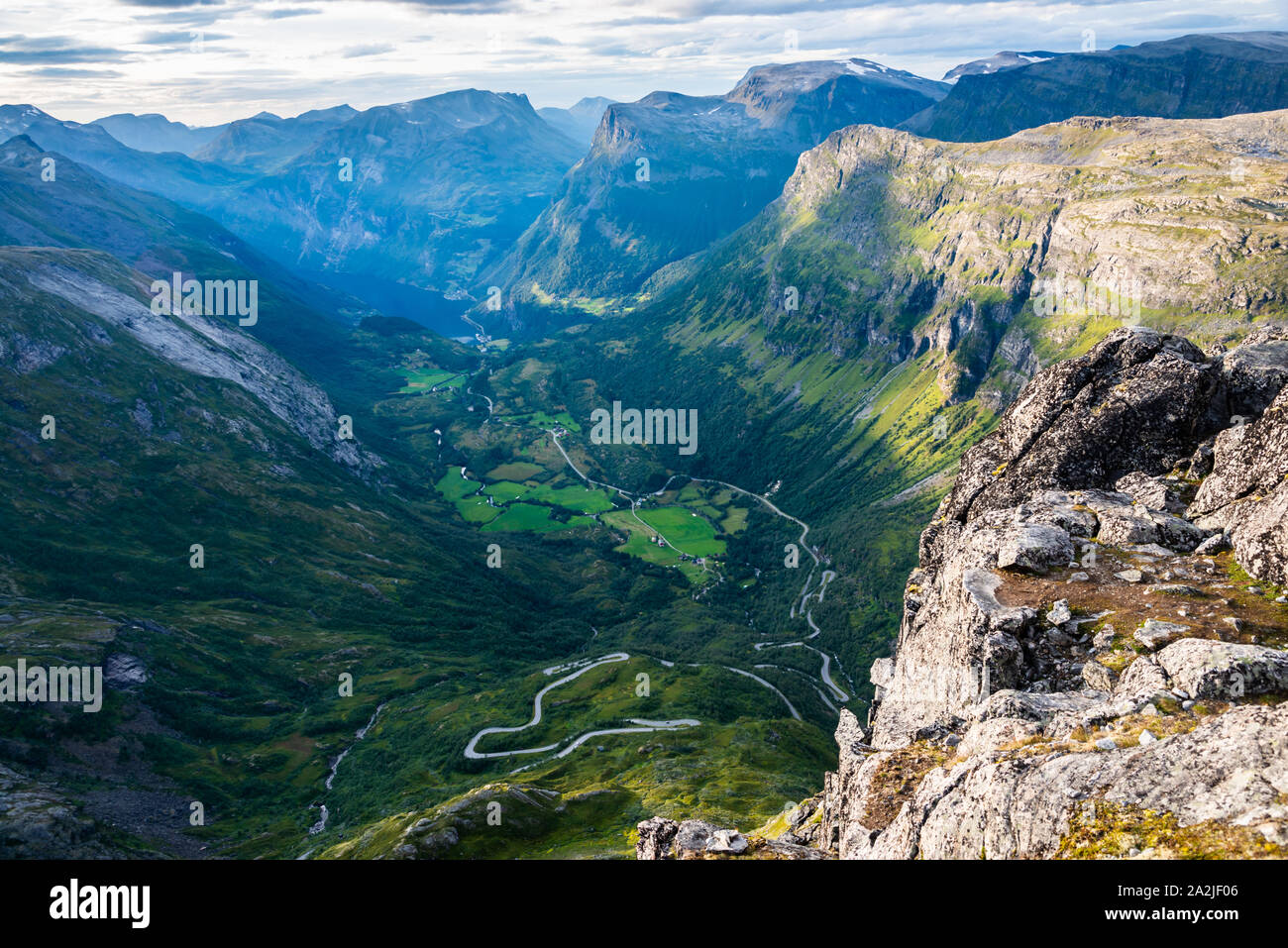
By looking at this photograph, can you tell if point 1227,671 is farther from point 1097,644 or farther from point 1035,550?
point 1035,550

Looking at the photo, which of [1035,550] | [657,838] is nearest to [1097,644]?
[1035,550]

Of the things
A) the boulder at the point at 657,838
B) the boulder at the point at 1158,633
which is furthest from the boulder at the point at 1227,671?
the boulder at the point at 657,838

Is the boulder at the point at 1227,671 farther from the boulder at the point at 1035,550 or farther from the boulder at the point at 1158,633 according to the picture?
the boulder at the point at 1035,550

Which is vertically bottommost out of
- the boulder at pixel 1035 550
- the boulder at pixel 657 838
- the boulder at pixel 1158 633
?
the boulder at pixel 657 838

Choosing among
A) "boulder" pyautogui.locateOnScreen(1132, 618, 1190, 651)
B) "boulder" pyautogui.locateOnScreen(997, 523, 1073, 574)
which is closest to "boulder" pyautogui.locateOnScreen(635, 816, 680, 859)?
"boulder" pyautogui.locateOnScreen(997, 523, 1073, 574)

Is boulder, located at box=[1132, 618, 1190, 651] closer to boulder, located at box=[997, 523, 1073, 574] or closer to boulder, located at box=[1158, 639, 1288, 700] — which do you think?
boulder, located at box=[1158, 639, 1288, 700]
